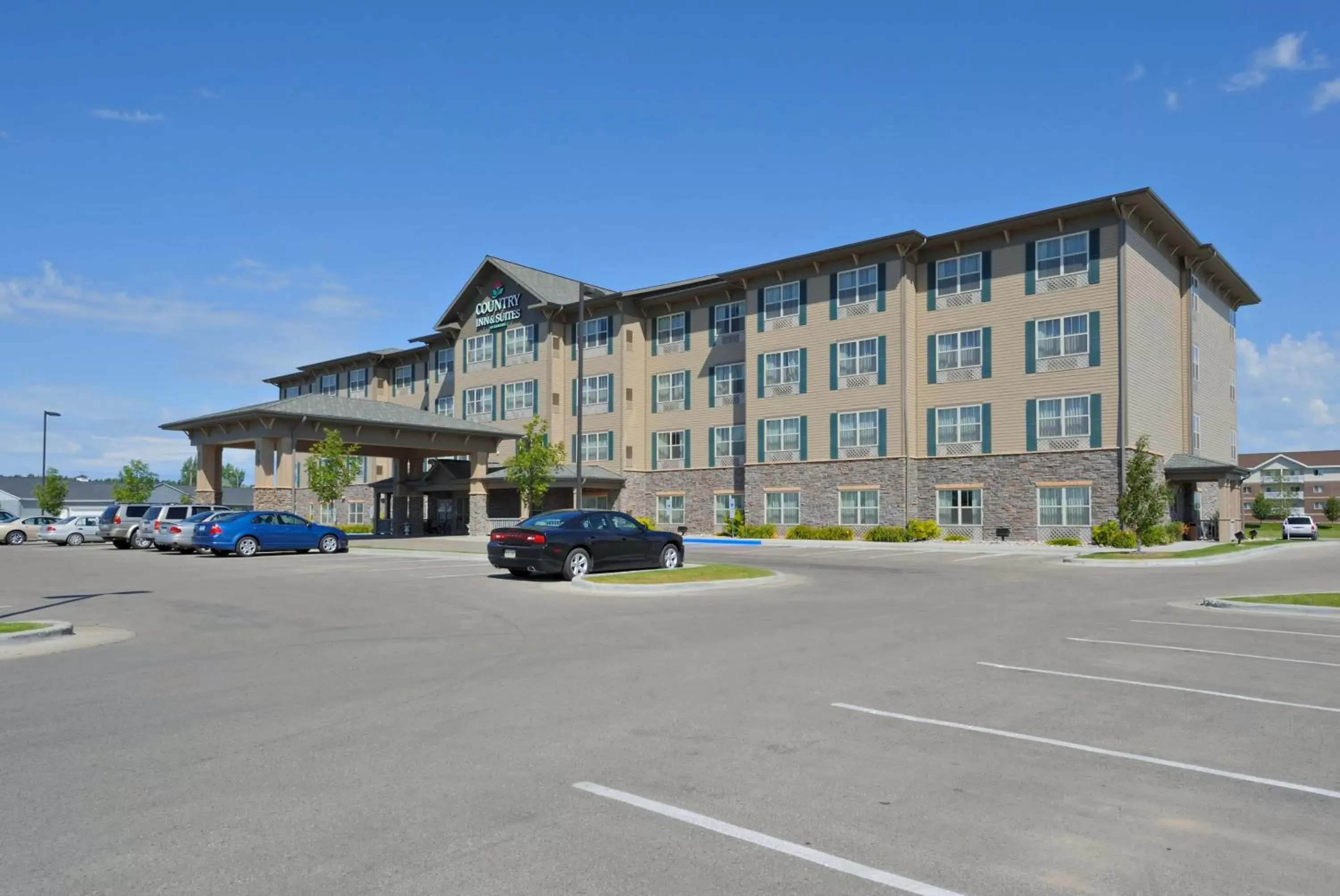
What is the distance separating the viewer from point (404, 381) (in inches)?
2707

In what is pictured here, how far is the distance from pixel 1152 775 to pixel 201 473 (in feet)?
163

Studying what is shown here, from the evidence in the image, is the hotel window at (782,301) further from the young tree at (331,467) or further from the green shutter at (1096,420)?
the young tree at (331,467)

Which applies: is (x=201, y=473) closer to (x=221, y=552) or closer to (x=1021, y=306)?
(x=221, y=552)

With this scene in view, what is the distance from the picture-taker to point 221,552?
3020 cm

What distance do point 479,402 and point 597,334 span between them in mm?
9831

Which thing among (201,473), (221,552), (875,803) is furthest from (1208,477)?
(201,473)

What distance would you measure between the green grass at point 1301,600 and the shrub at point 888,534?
2455 centimetres

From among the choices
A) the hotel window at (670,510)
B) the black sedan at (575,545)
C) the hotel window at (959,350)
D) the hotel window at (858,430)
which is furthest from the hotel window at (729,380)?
the black sedan at (575,545)

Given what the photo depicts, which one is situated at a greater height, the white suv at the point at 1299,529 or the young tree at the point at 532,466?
the young tree at the point at 532,466

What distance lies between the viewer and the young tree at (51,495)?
228 ft

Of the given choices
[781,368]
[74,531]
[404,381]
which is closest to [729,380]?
[781,368]

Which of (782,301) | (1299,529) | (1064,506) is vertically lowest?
(1299,529)

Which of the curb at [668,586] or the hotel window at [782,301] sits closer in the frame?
the curb at [668,586]

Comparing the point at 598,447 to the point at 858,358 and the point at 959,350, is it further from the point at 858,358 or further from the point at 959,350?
the point at 959,350
